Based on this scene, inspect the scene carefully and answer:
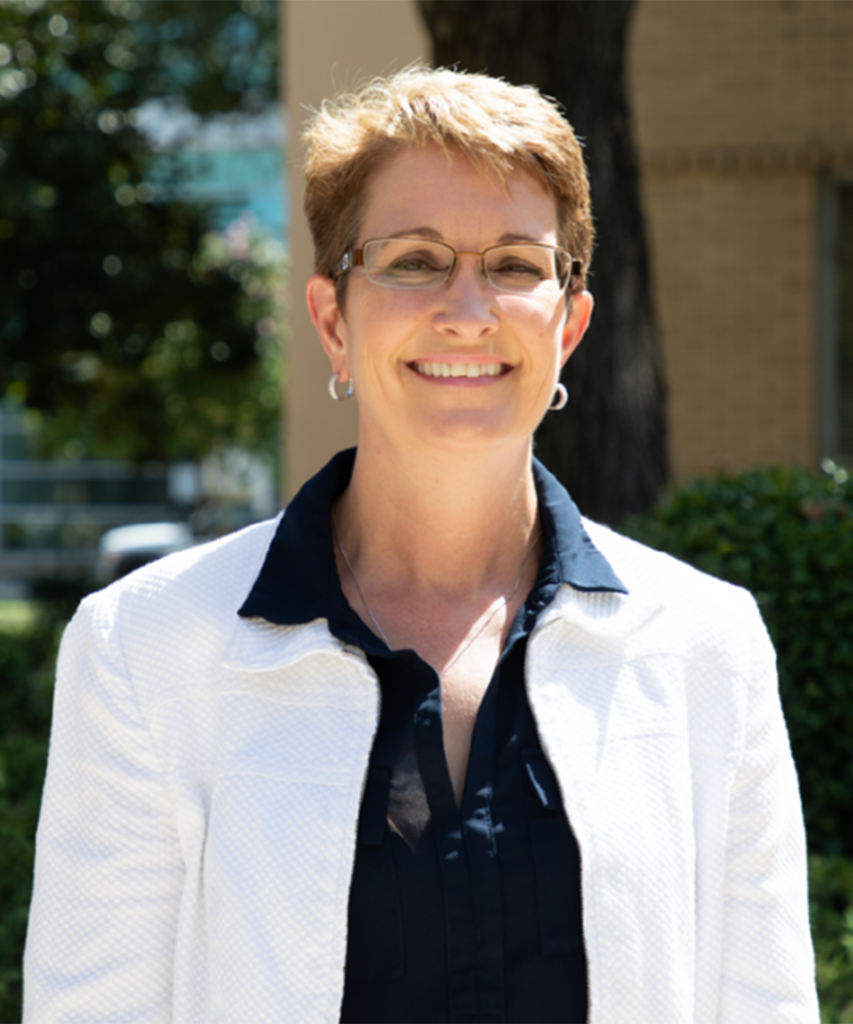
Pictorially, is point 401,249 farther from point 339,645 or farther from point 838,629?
point 838,629

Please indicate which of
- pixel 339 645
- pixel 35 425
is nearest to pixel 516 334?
pixel 339 645

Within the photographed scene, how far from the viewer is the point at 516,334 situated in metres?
2.02

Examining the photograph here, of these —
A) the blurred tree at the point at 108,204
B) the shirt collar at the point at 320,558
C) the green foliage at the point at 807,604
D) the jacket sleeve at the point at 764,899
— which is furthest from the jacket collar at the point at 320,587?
the blurred tree at the point at 108,204

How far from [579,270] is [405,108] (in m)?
0.39

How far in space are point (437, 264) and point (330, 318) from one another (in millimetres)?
277

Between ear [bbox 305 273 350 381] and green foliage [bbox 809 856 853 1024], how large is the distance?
233 cm

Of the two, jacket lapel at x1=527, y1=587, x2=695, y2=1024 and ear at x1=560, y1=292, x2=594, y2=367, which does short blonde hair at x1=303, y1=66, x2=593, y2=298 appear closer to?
ear at x1=560, y1=292, x2=594, y2=367

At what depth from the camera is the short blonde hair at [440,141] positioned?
202 cm

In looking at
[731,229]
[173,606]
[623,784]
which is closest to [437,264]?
[173,606]

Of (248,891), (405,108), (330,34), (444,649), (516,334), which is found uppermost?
(330,34)

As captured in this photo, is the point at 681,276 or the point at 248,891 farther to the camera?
the point at 681,276

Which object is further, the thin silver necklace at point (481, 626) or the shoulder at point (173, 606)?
the thin silver necklace at point (481, 626)

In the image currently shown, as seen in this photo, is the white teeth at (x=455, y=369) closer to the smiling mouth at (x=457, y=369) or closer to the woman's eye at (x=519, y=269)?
the smiling mouth at (x=457, y=369)

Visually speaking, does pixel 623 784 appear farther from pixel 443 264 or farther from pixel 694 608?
pixel 443 264
